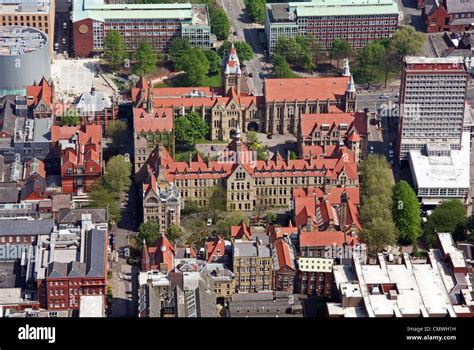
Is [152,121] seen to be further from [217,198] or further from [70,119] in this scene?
[217,198]

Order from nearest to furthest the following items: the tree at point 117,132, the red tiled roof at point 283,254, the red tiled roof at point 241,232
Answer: the red tiled roof at point 283,254
the red tiled roof at point 241,232
the tree at point 117,132

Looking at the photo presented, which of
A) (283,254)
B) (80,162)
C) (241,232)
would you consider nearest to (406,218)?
(283,254)

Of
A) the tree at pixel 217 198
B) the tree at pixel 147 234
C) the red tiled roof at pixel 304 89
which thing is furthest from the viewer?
the red tiled roof at pixel 304 89

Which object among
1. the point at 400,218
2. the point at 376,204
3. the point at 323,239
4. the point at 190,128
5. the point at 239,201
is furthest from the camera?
the point at 190,128

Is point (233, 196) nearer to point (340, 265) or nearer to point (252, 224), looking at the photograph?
point (252, 224)

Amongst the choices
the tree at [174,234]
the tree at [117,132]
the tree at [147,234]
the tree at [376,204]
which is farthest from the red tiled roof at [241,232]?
the tree at [117,132]

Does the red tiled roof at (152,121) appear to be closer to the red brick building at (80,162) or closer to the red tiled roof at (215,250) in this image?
the red brick building at (80,162)
